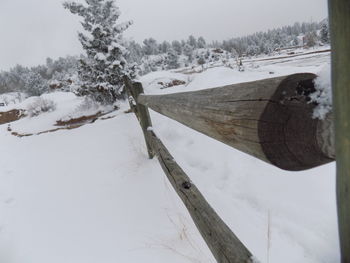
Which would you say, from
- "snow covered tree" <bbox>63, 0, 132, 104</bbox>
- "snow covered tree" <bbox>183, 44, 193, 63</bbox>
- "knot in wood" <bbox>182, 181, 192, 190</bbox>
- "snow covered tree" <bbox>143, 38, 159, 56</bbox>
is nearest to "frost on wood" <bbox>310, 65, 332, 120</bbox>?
"knot in wood" <bbox>182, 181, 192, 190</bbox>

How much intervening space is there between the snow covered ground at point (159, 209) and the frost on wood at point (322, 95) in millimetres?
283

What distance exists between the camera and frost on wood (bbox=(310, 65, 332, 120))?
440 millimetres

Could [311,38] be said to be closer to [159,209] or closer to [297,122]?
[159,209]

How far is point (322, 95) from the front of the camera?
45cm

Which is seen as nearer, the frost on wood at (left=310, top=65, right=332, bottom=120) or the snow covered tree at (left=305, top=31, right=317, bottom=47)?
the frost on wood at (left=310, top=65, right=332, bottom=120)

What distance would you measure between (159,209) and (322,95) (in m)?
2.13

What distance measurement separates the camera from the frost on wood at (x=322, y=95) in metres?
0.44

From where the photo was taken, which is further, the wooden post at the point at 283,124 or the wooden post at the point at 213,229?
the wooden post at the point at 213,229

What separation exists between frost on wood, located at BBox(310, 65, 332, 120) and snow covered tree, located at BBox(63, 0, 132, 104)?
8.67 m

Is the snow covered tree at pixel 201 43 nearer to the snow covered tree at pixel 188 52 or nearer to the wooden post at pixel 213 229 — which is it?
the snow covered tree at pixel 188 52

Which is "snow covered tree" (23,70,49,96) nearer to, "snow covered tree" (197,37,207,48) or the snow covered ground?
the snow covered ground

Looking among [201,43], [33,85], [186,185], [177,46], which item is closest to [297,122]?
[186,185]

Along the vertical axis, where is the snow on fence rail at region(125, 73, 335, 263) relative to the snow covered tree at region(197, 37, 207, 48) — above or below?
below

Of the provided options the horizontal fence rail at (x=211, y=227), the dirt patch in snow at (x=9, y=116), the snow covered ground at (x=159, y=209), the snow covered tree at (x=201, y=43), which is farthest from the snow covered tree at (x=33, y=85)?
the snow covered tree at (x=201, y=43)
